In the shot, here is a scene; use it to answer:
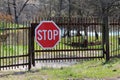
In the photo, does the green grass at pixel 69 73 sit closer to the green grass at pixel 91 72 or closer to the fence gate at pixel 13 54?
the green grass at pixel 91 72

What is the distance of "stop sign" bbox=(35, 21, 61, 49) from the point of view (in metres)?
13.4

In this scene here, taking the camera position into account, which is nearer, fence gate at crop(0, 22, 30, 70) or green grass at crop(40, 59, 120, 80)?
green grass at crop(40, 59, 120, 80)

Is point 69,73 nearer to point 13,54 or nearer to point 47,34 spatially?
point 47,34

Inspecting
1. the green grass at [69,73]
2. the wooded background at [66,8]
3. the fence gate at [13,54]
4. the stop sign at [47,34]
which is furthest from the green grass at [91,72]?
the wooded background at [66,8]

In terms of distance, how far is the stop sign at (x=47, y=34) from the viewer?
1340 centimetres

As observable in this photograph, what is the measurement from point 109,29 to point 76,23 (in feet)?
5.74

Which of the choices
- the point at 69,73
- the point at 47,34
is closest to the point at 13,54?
the point at 47,34

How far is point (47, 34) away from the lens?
13.5 metres

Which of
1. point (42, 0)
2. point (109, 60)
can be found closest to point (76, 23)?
point (109, 60)

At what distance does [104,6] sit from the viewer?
1427 inches

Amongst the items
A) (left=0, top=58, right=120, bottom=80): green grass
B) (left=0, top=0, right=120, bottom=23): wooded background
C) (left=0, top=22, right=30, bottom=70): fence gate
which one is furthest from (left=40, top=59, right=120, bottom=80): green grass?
(left=0, top=0, right=120, bottom=23): wooded background

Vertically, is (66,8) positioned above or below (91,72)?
above

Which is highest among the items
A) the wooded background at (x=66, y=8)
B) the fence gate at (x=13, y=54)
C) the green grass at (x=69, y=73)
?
the wooded background at (x=66, y=8)

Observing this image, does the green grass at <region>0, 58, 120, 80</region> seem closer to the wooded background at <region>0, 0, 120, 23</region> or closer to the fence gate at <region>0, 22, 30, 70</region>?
the fence gate at <region>0, 22, 30, 70</region>
